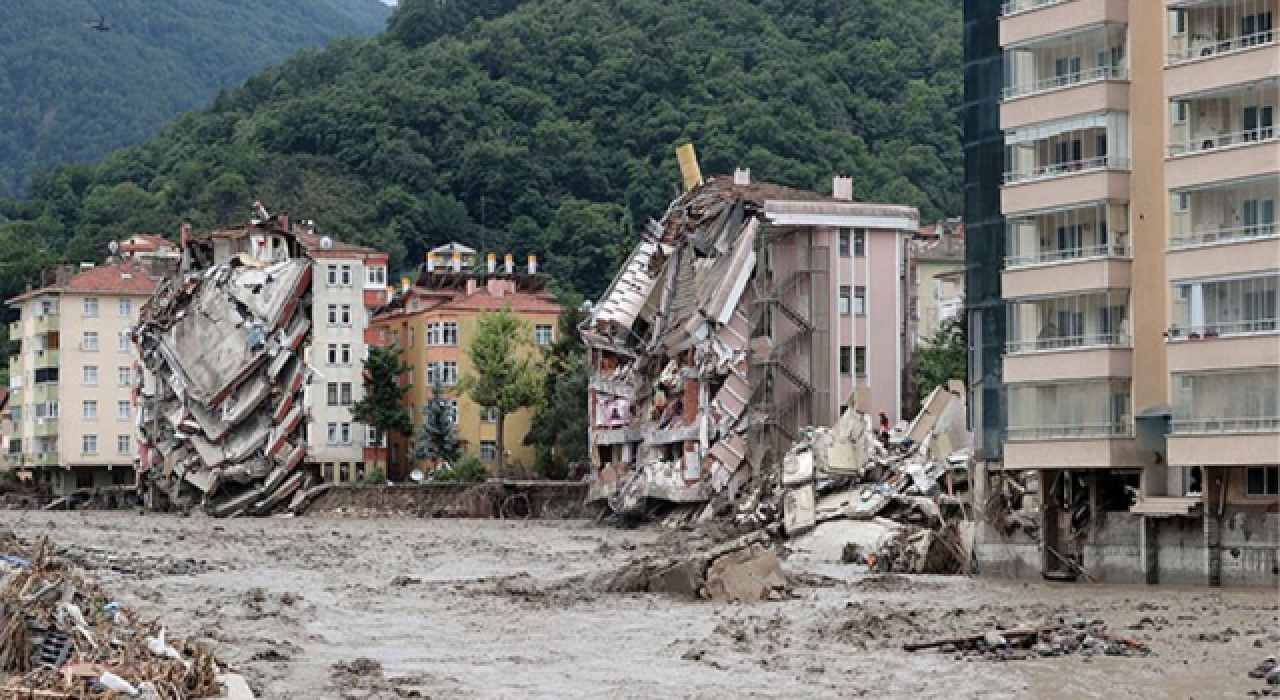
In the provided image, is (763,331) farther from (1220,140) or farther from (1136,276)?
(1220,140)

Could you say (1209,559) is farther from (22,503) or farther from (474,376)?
(22,503)

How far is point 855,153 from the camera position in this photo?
7111 inches

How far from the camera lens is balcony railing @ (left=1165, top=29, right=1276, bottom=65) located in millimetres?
52469

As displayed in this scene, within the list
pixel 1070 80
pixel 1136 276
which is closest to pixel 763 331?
pixel 1070 80

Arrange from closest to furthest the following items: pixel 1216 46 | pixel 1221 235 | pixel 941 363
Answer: pixel 1221 235
pixel 1216 46
pixel 941 363

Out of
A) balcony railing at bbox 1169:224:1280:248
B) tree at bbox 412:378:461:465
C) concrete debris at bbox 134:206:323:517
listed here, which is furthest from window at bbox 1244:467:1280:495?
concrete debris at bbox 134:206:323:517

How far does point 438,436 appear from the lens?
131500 mm

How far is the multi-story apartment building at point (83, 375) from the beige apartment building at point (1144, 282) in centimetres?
10594

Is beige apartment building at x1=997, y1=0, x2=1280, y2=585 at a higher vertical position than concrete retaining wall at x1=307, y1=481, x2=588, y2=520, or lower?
higher

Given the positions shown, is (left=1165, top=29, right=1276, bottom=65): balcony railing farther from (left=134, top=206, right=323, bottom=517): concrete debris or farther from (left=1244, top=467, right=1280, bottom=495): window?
(left=134, top=206, right=323, bottom=517): concrete debris

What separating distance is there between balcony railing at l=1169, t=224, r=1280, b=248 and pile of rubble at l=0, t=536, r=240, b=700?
27949mm

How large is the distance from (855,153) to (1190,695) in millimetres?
148438

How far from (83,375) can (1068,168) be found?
11039 centimetres

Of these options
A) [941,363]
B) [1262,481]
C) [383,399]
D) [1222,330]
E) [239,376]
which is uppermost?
[239,376]
